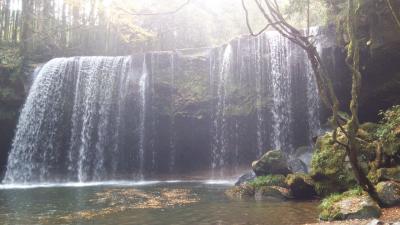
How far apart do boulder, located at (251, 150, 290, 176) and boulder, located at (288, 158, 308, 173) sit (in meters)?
1.31

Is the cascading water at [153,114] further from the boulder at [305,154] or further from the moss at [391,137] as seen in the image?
the moss at [391,137]

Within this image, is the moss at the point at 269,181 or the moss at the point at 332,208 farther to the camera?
the moss at the point at 269,181

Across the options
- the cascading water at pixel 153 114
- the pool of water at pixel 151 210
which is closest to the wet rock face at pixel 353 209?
the pool of water at pixel 151 210

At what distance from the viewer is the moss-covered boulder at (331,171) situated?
13.3 metres

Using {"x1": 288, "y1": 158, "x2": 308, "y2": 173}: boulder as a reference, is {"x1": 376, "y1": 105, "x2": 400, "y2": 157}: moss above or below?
above

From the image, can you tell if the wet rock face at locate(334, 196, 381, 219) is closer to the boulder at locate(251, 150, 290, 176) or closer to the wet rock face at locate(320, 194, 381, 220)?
the wet rock face at locate(320, 194, 381, 220)

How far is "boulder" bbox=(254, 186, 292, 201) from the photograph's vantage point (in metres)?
14.0

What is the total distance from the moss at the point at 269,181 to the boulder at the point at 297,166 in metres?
2.05

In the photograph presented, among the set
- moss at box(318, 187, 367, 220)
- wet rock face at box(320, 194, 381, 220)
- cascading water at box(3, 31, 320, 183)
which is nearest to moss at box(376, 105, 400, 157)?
moss at box(318, 187, 367, 220)

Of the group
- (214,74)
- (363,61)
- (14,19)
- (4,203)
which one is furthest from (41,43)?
(363,61)

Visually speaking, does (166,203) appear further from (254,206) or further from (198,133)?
(198,133)

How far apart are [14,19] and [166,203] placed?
91.0ft

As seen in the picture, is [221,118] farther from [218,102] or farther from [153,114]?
[153,114]

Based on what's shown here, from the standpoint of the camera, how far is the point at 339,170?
13578 mm
